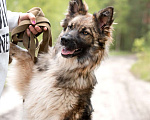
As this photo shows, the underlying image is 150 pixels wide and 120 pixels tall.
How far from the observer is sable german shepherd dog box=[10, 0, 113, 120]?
10.3 ft

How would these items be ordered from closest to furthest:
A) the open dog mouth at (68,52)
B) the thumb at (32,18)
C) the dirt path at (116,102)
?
the thumb at (32,18) < the open dog mouth at (68,52) < the dirt path at (116,102)

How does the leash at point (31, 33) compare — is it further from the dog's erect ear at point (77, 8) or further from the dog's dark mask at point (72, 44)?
the dog's erect ear at point (77, 8)

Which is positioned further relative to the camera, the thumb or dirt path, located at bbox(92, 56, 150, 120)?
dirt path, located at bbox(92, 56, 150, 120)

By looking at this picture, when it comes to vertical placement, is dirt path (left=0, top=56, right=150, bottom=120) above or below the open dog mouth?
below

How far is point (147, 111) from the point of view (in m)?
6.75

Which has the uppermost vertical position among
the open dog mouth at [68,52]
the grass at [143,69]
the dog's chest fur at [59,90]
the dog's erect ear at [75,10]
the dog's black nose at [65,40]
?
the dog's erect ear at [75,10]

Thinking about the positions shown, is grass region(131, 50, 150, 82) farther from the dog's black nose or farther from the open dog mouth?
the dog's black nose

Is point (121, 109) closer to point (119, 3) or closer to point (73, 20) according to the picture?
point (73, 20)

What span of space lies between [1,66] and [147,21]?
36.8 m

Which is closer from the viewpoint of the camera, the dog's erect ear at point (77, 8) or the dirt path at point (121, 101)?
the dog's erect ear at point (77, 8)

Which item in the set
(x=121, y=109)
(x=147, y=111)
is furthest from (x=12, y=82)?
(x=147, y=111)

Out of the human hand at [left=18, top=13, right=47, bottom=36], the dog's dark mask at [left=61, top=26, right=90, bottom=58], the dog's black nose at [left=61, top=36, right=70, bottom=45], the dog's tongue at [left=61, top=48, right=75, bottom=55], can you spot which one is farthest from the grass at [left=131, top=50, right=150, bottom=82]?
the human hand at [left=18, top=13, right=47, bottom=36]

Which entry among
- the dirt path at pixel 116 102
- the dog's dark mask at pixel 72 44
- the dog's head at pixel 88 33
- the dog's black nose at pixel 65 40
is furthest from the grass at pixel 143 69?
the dog's black nose at pixel 65 40

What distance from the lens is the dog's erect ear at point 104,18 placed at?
10.4 feet
